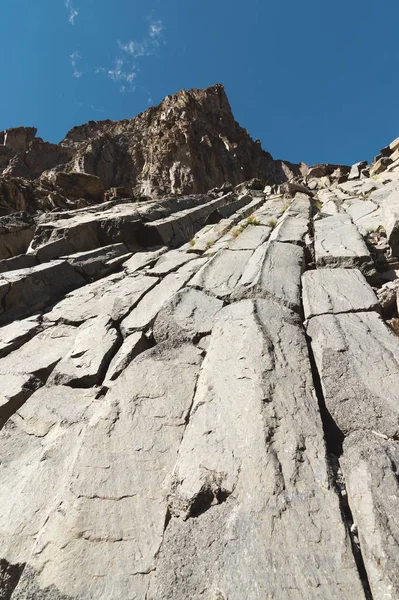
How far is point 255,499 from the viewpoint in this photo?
63.8 inches

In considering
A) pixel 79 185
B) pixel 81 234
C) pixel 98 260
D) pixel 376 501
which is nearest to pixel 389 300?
pixel 376 501

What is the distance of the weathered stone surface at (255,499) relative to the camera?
133 cm

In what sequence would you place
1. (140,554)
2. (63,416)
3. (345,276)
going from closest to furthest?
(140,554)
(63,416)
(345,276)

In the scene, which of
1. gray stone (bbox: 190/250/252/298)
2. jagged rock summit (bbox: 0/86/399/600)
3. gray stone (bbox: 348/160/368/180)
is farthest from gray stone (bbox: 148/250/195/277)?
gray stone (bbox: 348/160/368/180)

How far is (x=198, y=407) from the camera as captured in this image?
7.67 feet

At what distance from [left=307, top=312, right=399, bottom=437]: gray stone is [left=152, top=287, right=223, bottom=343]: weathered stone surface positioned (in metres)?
1.16

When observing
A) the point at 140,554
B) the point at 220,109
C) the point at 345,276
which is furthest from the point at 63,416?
the point at 220,109

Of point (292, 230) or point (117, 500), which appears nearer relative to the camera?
point (117, 500)

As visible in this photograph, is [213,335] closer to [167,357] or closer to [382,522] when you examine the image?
[167,357]

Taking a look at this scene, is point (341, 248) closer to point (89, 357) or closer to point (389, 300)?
point (389, 300)

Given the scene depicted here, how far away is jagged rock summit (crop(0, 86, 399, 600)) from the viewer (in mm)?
1439

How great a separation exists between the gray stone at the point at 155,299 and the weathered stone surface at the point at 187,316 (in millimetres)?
193

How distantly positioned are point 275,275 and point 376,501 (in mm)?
3089

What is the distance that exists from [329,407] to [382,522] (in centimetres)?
83
